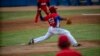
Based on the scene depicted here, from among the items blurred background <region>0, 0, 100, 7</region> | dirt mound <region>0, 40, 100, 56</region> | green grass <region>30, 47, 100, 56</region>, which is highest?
green grass <region>30, 47, 100, 56</region>

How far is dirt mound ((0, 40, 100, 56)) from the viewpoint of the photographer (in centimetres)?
1173

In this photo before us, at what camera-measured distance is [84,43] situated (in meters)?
13.2

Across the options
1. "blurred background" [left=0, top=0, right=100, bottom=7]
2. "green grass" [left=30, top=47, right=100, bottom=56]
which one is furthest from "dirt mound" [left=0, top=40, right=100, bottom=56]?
"blurred background" [left=0, top=0, right=100, bottom=7]

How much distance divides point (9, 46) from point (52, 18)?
87.8 inches

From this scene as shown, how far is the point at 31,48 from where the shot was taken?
492 inches

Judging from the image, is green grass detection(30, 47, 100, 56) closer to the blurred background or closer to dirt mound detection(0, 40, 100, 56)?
dirt mound detection(0, 40, 100, 56)

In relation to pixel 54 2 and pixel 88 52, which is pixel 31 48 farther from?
pixel 54 2

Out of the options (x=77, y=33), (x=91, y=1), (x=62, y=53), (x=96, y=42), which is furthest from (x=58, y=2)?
(x=62, y=53)

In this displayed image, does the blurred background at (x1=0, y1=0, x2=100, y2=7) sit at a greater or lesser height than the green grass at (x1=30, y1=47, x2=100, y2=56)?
lesser

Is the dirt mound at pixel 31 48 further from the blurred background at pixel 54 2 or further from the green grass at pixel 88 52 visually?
the blurred background at pixel 54 2

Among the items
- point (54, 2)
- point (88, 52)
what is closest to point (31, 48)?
point (88, 52)

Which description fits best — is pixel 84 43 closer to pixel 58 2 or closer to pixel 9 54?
pixel 9 54

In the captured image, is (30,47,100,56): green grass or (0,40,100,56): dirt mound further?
(0,40,100,56): dirt mound

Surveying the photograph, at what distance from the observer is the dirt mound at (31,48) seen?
11.7 meters
